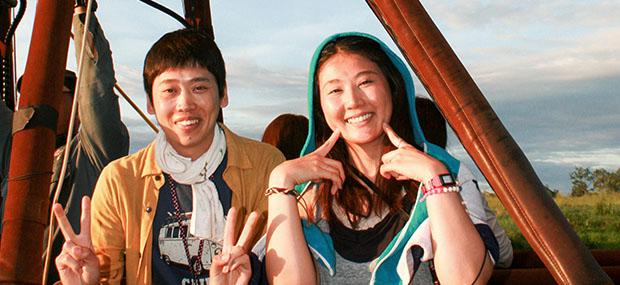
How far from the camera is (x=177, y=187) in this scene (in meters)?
2.03

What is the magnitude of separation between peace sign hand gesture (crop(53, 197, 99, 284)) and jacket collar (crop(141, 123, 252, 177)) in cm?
30

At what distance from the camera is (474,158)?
172 cm

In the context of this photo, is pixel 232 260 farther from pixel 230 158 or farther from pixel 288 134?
pixel 288 134

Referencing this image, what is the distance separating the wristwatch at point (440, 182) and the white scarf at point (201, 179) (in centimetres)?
63

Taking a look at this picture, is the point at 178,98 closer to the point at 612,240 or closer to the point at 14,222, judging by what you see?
the point at 14,222

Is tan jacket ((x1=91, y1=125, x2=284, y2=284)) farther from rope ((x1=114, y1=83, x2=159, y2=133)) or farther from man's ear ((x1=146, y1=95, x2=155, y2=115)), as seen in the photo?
rope ((x1=114, y1=83, x2=159, y2=133))

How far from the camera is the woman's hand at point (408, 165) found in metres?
1.61

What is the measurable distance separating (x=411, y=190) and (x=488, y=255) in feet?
0.83

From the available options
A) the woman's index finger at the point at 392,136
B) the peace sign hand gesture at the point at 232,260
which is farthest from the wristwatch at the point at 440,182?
the peace sign hand gesture at the point at 232,260

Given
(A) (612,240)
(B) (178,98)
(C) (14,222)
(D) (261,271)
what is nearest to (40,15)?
(B) (178,98)

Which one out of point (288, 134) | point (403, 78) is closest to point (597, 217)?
point (288, 134)

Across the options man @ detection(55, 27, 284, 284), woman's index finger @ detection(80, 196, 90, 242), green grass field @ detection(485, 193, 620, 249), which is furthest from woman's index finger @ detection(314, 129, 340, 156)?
green grass field @ detection(485, 193, 620, 249)

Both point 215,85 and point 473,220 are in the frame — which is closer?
point 473,220

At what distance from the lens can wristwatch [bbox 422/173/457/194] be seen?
5.20 feet
